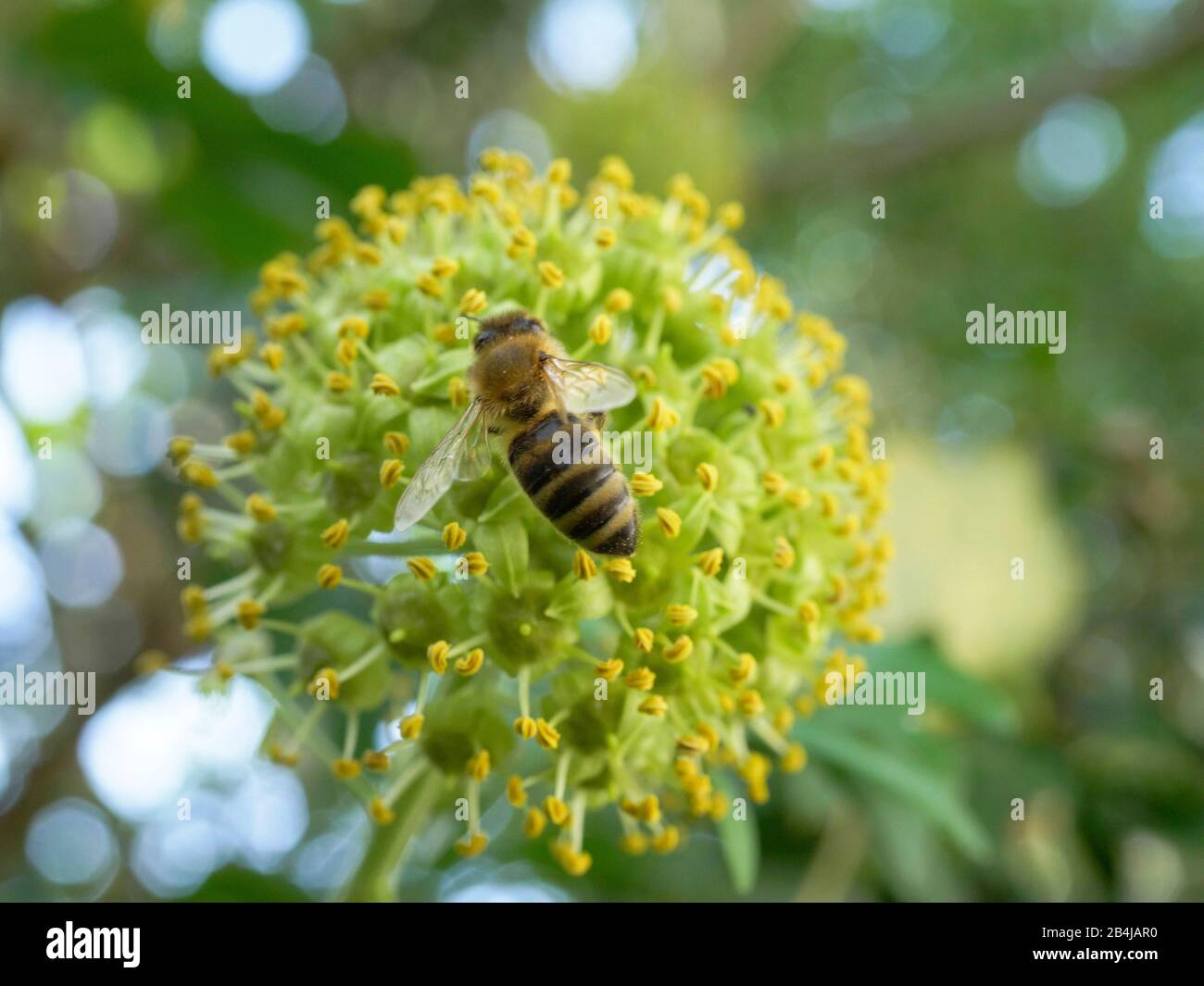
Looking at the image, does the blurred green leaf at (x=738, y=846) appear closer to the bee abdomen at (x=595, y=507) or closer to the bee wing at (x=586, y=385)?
the bee abdomen at (x=595, y=507)

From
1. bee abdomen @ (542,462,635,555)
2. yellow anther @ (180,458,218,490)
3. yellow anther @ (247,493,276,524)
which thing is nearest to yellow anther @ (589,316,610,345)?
bee abdomen @ (542,462,635,555)

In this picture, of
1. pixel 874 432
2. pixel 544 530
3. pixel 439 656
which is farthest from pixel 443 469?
pixel 874 432

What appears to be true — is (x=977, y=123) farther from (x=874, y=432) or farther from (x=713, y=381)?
(x=713, y=381)

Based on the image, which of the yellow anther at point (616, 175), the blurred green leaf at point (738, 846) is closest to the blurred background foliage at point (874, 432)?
the blurred green leaf at point (738, 846)

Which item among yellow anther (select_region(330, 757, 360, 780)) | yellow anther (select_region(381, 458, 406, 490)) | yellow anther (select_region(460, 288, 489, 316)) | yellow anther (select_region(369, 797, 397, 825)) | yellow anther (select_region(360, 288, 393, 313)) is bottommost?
yellow anther (select_region(369, 797, 397, 825))

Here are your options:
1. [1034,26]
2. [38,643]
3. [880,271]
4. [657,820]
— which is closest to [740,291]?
[657,820]

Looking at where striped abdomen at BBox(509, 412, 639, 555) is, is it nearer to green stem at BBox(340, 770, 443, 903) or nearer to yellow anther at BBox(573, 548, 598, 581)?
yellow anther at BBox(573, 548, 598, 581)
